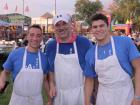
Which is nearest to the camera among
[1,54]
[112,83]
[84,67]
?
[112,83]

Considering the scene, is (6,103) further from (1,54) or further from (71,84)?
(1,54)

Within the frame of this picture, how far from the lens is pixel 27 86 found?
4133 millimetres

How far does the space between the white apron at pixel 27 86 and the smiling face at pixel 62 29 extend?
1.32 feet

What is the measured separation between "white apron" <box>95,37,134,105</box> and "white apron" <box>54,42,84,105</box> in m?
0.50

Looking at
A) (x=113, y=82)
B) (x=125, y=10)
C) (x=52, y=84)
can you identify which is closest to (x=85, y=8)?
(x=125, y=10)

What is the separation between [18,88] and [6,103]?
3.82 meters

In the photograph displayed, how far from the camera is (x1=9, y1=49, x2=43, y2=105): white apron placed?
13.5 ft

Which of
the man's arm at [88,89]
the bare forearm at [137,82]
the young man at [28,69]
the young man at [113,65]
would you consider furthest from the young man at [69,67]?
the bare forearm at [137,82]

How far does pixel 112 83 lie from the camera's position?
3631mm

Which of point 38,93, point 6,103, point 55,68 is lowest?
point 6,103

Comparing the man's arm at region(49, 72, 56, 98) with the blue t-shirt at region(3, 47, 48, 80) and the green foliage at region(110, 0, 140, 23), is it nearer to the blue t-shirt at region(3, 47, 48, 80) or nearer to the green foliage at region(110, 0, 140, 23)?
the blue t-shirt at region(3, 47, 48, 80)

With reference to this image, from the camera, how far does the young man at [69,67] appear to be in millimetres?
4164

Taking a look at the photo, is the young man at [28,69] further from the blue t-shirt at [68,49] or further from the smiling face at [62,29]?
the smiling face at [62,29]

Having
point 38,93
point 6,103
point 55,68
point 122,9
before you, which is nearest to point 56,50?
point 55,68
